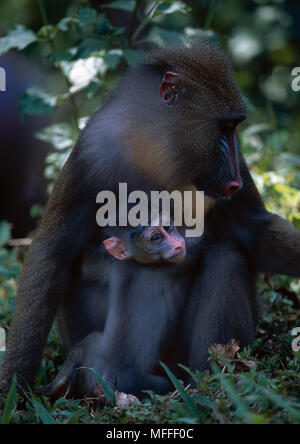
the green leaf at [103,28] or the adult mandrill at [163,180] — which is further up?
the green leaf at [103,28]

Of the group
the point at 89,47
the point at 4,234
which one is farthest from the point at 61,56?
the point at 4,234

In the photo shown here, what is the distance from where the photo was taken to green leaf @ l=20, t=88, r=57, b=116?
4.48m

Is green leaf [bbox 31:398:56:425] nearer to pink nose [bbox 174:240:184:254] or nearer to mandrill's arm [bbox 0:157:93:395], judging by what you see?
mandrill's arm [bbox 0:157:93:395]

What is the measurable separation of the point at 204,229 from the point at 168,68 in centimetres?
84

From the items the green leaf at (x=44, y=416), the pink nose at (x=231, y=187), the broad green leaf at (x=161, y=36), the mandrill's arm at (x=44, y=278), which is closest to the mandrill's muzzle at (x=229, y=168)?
the pink nose at (x=231, y=187)

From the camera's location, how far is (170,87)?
287 centimetres

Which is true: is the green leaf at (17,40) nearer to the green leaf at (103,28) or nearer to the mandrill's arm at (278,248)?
the green leaf at (103,28)

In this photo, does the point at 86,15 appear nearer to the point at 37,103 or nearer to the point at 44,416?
the point at 37,103

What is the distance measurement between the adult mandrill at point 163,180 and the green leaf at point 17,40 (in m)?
1.33

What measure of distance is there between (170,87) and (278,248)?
1.09 metres

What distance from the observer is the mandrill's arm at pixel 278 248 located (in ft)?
10.9

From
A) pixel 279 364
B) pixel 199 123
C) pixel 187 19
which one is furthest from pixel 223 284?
pixel 187 19

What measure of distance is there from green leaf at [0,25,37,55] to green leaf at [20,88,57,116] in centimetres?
45

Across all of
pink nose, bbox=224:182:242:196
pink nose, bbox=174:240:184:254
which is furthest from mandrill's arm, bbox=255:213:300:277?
pink nose, bbox=174:240:184:254
